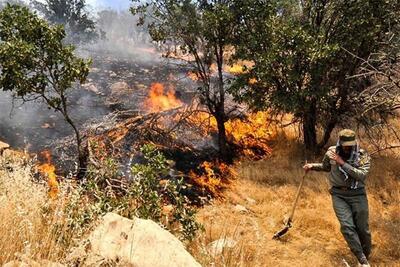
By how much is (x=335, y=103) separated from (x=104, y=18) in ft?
157

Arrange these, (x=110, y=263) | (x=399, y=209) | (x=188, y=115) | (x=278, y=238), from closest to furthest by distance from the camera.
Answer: (x=110, y=263) → (x=278, y=238) → (x=399, y=209) → (x=188, y=115)

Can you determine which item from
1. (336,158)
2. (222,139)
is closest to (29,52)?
(336,158)

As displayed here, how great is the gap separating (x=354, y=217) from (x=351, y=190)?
Result: 17.1 inches

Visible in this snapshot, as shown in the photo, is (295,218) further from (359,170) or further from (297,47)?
(297,47)

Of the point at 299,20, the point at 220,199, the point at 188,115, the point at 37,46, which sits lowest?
the point at 220,199

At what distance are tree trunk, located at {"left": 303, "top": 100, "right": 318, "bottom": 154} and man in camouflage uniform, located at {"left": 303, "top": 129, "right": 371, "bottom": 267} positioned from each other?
271 inches

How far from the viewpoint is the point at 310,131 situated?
46.1 ft

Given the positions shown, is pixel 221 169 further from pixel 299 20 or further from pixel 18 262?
pixel 18 262

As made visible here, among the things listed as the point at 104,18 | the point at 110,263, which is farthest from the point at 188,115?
the point at 104,18

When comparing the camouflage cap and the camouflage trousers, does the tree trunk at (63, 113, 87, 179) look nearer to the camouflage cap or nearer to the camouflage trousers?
the camouflage trousers

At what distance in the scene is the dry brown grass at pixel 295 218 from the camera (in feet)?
25.6

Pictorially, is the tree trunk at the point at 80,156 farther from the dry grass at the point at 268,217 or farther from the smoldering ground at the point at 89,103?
the smoldering ground at the point at 89,103

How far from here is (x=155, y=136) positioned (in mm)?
13750

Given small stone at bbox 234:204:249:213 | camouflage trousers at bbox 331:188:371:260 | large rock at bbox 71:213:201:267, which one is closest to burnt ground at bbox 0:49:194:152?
small stone at bbox 234:204:249:213
